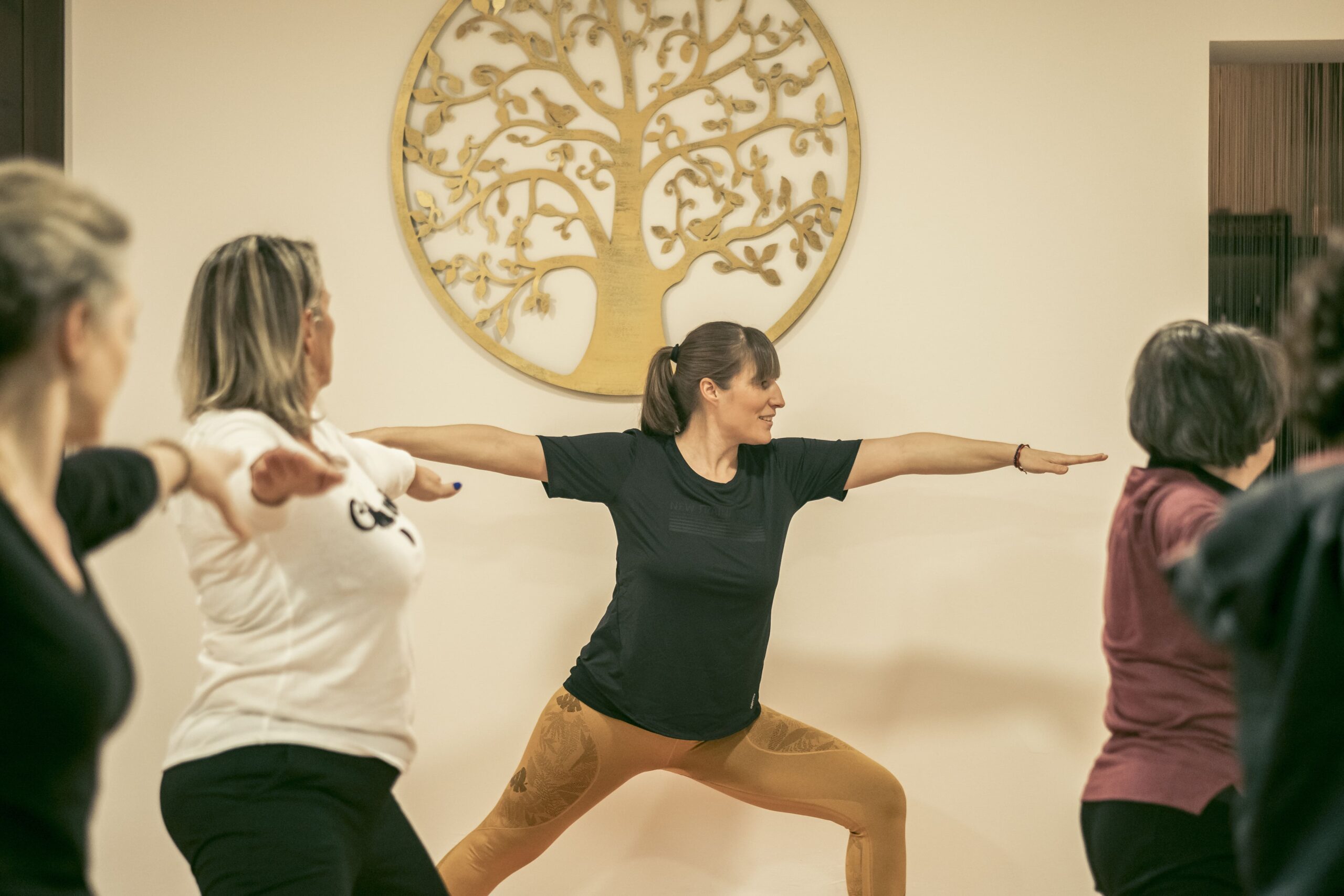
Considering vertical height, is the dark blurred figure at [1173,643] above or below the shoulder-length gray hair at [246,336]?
below

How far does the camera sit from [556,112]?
2826 mm

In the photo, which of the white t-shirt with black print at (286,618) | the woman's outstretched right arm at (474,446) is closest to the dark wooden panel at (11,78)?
the woman's outstretched right arm at (474,446)

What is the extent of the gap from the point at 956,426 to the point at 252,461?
1.95m

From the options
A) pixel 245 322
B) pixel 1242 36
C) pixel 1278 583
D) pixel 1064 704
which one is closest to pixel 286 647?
pixel 245 322

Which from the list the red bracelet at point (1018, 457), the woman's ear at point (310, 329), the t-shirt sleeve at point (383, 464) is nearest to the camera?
the woman's ear at point (310, 329)

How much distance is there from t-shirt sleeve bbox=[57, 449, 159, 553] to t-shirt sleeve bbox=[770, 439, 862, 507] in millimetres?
1537

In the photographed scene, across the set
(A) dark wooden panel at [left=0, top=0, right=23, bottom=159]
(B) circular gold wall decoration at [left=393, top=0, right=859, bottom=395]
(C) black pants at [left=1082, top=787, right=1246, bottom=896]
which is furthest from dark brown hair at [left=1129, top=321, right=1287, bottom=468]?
(A) dark wooden panel at [left=0, top=0, right=23, bottom=159]

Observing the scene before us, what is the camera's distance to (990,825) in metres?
2.83

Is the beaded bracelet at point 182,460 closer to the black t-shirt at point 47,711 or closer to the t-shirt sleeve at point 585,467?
the black t-shirt at point 47,711

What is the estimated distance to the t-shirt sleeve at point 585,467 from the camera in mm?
2441

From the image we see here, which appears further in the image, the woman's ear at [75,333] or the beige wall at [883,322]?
the beige wall at [883,322]

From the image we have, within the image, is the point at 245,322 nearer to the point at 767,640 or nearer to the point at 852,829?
the point at 767,640

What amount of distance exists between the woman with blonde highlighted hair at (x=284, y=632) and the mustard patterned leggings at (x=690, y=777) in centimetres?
73

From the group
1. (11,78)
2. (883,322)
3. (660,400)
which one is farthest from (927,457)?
(11,78)
